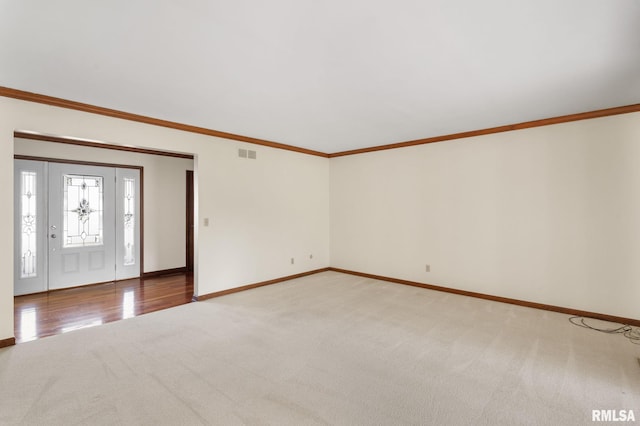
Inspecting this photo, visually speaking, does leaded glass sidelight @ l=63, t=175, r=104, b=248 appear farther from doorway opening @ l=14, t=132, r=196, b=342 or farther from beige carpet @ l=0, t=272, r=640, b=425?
beige carpet @ l=0, t=272, r=640, b=425

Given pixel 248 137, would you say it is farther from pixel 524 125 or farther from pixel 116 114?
pixel 524 125

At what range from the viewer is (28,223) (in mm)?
4934

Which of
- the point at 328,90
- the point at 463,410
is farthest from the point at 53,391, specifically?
the point at 328,90

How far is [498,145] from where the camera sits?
460 centimetres

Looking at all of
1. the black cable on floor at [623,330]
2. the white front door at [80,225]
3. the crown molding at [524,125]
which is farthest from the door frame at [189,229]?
the black cable on floor at [623,330]

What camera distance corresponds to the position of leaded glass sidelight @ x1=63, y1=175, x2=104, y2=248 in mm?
5309

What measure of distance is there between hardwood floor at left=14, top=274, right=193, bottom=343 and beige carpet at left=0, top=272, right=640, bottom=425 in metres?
0.34

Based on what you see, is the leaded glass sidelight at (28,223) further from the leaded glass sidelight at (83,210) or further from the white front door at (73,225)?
the leaded glass sidelight at (83,210)

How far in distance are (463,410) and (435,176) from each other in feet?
12.5

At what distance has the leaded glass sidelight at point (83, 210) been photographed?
531 cm

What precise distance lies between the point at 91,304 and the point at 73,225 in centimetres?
172

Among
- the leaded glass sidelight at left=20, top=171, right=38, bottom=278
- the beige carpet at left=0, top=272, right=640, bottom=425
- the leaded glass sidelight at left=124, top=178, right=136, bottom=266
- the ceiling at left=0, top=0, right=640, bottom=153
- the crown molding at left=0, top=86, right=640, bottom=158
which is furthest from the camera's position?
the leaded glass sidelight at left=124, top=178, right=136, bottom=266

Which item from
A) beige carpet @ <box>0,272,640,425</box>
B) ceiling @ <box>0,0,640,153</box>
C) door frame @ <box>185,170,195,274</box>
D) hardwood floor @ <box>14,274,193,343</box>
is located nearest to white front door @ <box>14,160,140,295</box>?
hardwood floor @ <box>14,274,193,343</box>

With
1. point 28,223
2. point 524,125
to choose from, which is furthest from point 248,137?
point 524,125
